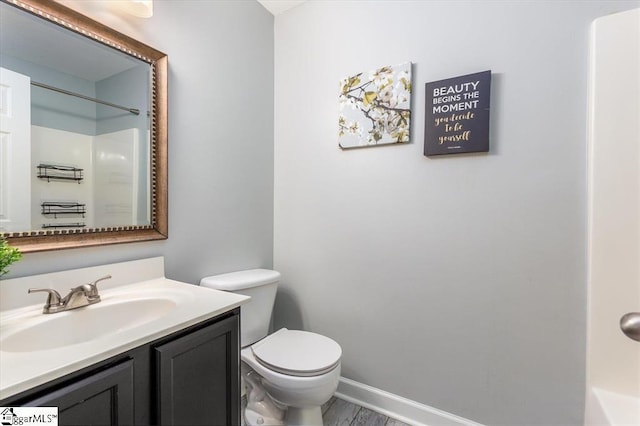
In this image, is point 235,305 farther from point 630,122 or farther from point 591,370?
point 630,122

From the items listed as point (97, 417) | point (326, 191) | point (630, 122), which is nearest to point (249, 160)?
point (326, 191)

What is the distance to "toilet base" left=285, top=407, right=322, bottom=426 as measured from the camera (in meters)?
1.41

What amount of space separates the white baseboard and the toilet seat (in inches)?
18.0

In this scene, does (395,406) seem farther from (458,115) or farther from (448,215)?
(458,115)

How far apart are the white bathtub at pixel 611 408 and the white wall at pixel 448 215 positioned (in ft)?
0.43

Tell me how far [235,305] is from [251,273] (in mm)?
638

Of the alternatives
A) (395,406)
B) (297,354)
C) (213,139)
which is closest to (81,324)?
(297,354)

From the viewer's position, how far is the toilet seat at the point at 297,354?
1290mm

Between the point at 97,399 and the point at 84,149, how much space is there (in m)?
0.89

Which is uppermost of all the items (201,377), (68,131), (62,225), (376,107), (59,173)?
(376,107)

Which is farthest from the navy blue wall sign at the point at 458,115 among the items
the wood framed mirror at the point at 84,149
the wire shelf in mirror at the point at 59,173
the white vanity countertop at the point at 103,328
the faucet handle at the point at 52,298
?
the faucet handle at the point at 52,298

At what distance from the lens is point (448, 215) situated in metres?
1.47

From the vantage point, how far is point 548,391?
126 cm

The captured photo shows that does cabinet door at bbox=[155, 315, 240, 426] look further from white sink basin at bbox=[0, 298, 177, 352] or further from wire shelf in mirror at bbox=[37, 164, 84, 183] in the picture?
wire shelf in mirror at bbox=[37, 164, 84, 183]
